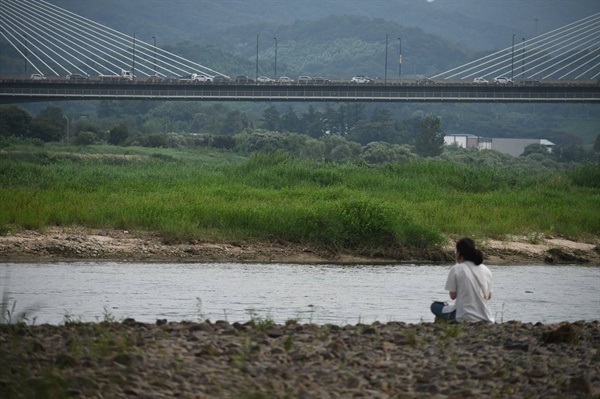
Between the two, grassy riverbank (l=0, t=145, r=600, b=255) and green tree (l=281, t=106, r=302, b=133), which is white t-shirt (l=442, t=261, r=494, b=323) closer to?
grassy riverbank (l=0, t=145, r=600, b=255)

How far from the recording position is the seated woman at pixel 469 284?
1373 cm

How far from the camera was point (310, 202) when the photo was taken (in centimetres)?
3097

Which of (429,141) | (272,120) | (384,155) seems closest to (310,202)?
(384,155)

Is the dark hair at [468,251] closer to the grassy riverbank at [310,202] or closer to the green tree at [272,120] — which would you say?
the grassy riverbank at [310,202]

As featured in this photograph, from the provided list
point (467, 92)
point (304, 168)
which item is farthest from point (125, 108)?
point (304, 168)

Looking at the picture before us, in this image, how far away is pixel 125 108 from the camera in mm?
159375

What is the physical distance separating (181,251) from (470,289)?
42.9ft

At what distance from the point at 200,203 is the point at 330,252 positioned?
3.91m

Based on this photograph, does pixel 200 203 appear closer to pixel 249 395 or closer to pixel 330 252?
pixel 330 252

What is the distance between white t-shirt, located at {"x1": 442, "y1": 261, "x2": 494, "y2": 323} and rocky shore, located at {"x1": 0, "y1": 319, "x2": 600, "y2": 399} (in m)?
0.37

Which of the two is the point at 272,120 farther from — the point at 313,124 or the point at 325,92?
the point at 325,92

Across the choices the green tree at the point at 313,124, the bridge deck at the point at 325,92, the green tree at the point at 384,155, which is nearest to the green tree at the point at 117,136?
the bridge deck at the point at 325,92

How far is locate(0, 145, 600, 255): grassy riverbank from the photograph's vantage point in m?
27.1

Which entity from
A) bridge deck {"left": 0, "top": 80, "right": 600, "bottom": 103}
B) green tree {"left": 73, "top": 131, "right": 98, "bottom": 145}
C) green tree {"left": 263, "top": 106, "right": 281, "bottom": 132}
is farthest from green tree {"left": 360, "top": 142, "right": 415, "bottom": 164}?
green tree {"left": 263, "top": 106, "right": 281, "bottom": 132}
